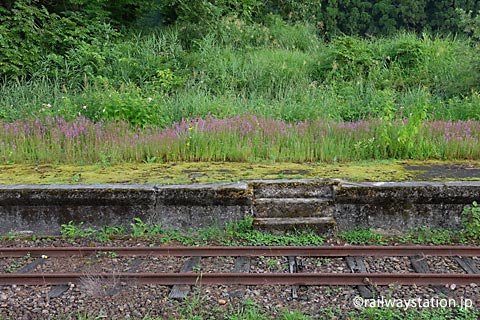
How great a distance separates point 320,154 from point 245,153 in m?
1.14

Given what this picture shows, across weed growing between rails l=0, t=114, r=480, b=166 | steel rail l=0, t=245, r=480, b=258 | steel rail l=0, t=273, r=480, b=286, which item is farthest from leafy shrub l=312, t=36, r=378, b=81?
steel rail l=0, t=273, r=480, b=286

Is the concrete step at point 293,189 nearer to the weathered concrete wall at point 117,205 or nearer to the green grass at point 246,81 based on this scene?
the weathered concrete wall at point 117,205

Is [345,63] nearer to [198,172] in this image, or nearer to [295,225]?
[198,172]

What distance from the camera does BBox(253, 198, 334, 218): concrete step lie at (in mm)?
5887

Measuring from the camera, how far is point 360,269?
4.86 meters

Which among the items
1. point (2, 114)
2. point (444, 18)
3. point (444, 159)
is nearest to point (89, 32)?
point (2, 114)

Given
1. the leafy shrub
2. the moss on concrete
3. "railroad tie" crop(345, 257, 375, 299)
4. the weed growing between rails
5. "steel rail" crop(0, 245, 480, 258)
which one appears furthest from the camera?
the leafy shrub

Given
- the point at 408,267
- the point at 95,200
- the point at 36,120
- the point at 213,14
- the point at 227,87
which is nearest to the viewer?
the point at 408,267

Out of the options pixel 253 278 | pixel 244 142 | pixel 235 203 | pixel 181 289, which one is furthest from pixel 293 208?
pixel 244 142

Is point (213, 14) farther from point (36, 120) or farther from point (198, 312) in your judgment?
point (198, 312)

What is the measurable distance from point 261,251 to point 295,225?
69 centimetres

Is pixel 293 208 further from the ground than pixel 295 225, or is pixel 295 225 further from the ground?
pixel 293 208

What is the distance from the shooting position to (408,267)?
16.2 feet

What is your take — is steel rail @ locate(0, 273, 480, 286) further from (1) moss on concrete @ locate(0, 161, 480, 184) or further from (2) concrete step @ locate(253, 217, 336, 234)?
(1) moss on concrete @ locate(0, 161, 480, 184)
